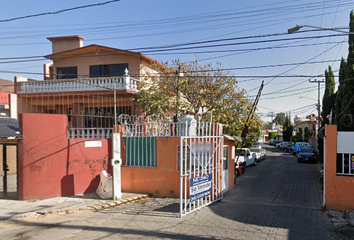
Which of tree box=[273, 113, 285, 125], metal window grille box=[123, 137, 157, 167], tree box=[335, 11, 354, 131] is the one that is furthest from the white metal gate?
tree box=[273, 113, 285, 125]

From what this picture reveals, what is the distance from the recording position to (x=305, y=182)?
44.3ft

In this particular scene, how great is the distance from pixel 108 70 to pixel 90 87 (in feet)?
7.90

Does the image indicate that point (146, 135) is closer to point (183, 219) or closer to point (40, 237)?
point (183, 219)

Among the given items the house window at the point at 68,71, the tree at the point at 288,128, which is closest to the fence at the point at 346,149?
the house window at the point at 68,71

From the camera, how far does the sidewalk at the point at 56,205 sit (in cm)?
798

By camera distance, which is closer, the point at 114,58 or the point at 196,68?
the point at 196,68

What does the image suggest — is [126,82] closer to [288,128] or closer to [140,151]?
[140,151]

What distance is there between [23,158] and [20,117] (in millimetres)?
1456

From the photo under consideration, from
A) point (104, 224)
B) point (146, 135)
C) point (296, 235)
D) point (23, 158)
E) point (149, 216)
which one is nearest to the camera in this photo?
point (296, 235)

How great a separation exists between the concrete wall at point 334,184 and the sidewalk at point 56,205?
20.4 ft

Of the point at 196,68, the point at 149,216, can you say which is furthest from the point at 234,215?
the point at 196,68

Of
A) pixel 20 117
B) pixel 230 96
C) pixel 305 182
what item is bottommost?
pixel 305 182

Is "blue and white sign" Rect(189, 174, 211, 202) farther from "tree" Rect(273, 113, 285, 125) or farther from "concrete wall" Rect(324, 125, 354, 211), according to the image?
"tree" Rect(273, 113, 285, 125)

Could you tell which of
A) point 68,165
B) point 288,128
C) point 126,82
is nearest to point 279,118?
point 288,128
